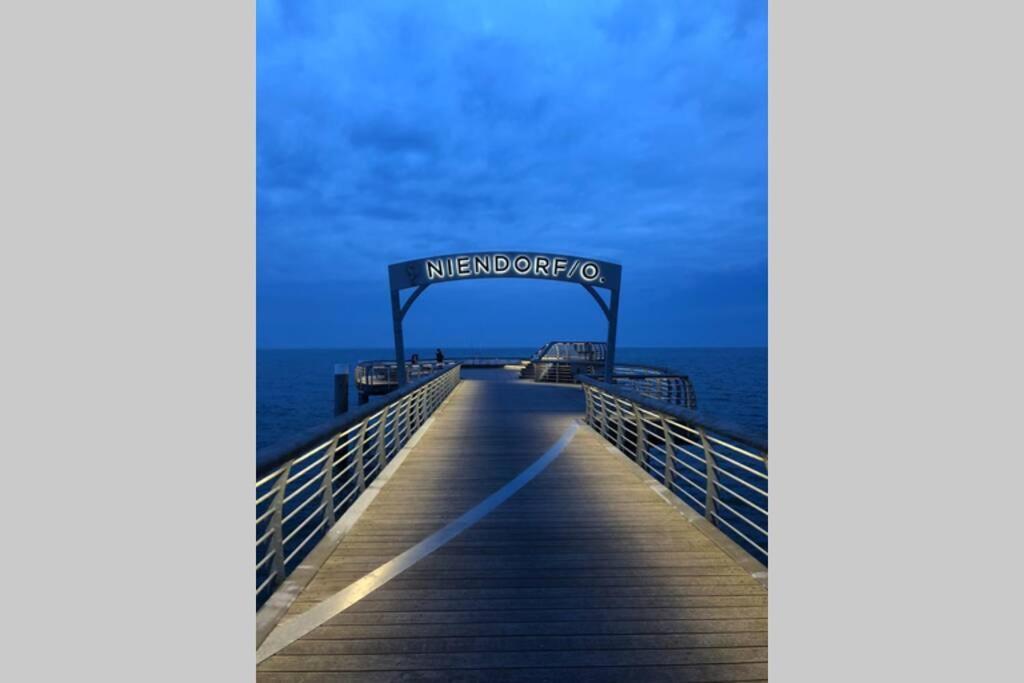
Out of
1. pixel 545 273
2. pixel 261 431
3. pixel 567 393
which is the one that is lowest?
pixel 261 431

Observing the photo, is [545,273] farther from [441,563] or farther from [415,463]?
[441,563]

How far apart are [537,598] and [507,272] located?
13.9 m

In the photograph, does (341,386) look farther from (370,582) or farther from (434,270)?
(370,582)

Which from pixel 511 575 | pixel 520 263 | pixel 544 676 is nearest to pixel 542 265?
pixel 520 263

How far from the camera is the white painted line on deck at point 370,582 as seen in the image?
3.07 m

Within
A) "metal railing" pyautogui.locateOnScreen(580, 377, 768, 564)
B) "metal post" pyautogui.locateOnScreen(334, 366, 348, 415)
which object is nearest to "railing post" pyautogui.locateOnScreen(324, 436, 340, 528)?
"metal railing" pyautogui.locateOnScreen(580, 377, 768, 564)

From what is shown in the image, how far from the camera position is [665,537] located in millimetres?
4699

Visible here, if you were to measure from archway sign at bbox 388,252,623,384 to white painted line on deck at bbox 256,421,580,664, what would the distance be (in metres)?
10.9

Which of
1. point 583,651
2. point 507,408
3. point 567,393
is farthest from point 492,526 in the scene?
point 567,393

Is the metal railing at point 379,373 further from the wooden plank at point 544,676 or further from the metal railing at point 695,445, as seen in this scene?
the wooden plank at point 544,676

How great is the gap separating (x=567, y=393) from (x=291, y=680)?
16909mm

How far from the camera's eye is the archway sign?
16516 millimetres

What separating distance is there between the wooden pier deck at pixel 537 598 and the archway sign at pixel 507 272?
10746 millimetres

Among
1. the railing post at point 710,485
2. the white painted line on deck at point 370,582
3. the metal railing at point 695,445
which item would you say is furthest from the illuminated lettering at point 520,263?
the railing post at point 710,485
